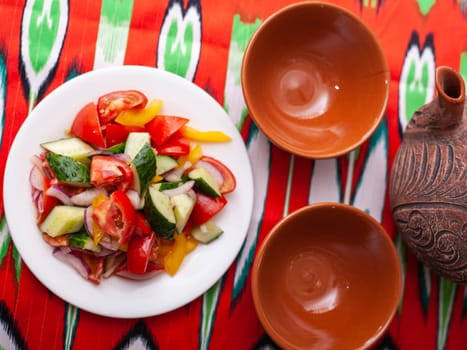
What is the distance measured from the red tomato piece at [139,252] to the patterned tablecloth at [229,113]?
6.6 inches

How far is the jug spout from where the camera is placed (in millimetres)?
923

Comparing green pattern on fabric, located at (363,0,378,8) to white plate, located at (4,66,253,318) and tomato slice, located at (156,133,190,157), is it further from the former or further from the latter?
tomato slice, located at (156,133,190,157)

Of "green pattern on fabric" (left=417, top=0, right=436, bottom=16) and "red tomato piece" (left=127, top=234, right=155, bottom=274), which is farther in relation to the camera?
"green pattern on fabric" (left=417, top=0, right=436, bottom=16)

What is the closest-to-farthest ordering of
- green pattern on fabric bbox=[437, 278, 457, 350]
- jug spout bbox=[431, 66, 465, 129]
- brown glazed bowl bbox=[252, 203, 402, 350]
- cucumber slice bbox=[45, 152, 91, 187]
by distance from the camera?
jug spout bbox=[431, 66, 465, 129]
cucumber slice bbox=[45, 152, 91, 187]
brown glazed bowl bbox=[252, 203, 402, 350]
green pattern on fabric bbox=[437, 278, 457, 350]

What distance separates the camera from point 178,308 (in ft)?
3.85

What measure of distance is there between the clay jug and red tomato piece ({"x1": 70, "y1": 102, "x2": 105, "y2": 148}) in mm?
610

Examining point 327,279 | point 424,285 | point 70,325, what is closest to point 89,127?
point 70,325

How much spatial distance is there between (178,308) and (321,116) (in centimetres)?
52

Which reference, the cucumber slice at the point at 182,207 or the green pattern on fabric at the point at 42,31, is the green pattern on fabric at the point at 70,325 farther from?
the green pattern on fabric at the point at 42,31

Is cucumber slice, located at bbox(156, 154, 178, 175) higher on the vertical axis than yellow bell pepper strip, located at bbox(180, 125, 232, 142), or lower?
lower

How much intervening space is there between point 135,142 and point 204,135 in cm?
16

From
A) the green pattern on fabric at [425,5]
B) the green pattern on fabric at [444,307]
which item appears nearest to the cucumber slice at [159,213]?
the green pattern on fabric at [444,307]

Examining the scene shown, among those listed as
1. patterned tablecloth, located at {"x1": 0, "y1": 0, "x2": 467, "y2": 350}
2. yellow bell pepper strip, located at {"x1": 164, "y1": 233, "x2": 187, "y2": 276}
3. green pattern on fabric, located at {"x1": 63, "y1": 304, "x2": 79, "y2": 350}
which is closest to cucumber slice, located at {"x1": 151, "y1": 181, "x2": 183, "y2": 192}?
yellow bell pepper strip, located at {"x1": 164, "y1": 233, "x2": 187, "y2": 276}

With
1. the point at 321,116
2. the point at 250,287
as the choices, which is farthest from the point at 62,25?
the point at 250,287
